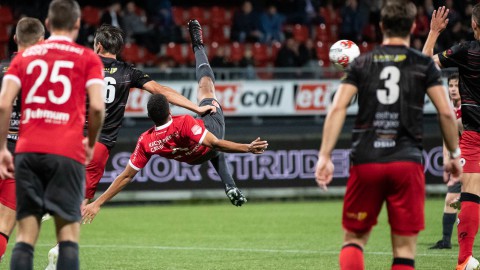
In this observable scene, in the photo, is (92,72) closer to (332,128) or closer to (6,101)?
(6,101)

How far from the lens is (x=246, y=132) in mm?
19344

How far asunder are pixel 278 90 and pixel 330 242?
8296 millimetres

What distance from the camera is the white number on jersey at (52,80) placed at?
236 inches

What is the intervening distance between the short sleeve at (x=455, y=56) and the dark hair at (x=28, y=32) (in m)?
4.06

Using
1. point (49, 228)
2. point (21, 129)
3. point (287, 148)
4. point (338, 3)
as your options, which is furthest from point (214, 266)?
point (338, 3)

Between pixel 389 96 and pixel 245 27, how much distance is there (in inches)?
683

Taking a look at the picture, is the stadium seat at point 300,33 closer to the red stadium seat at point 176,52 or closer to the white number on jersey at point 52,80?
the red stadium seat at point 176,52

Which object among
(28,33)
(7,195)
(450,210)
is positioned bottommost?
(450,210)

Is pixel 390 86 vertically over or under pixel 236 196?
over

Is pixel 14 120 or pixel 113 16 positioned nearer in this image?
pixel 14 120

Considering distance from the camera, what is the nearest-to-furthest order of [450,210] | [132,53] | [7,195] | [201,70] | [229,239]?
[7,195] → [450,210] → [201,70] → [229,239] → [132,53]

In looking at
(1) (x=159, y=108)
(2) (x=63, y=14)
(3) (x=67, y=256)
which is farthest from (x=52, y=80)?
(1) (x=159, y=108)

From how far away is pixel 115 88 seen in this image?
9219 mm

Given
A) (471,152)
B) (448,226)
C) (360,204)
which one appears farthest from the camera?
(448,226)
